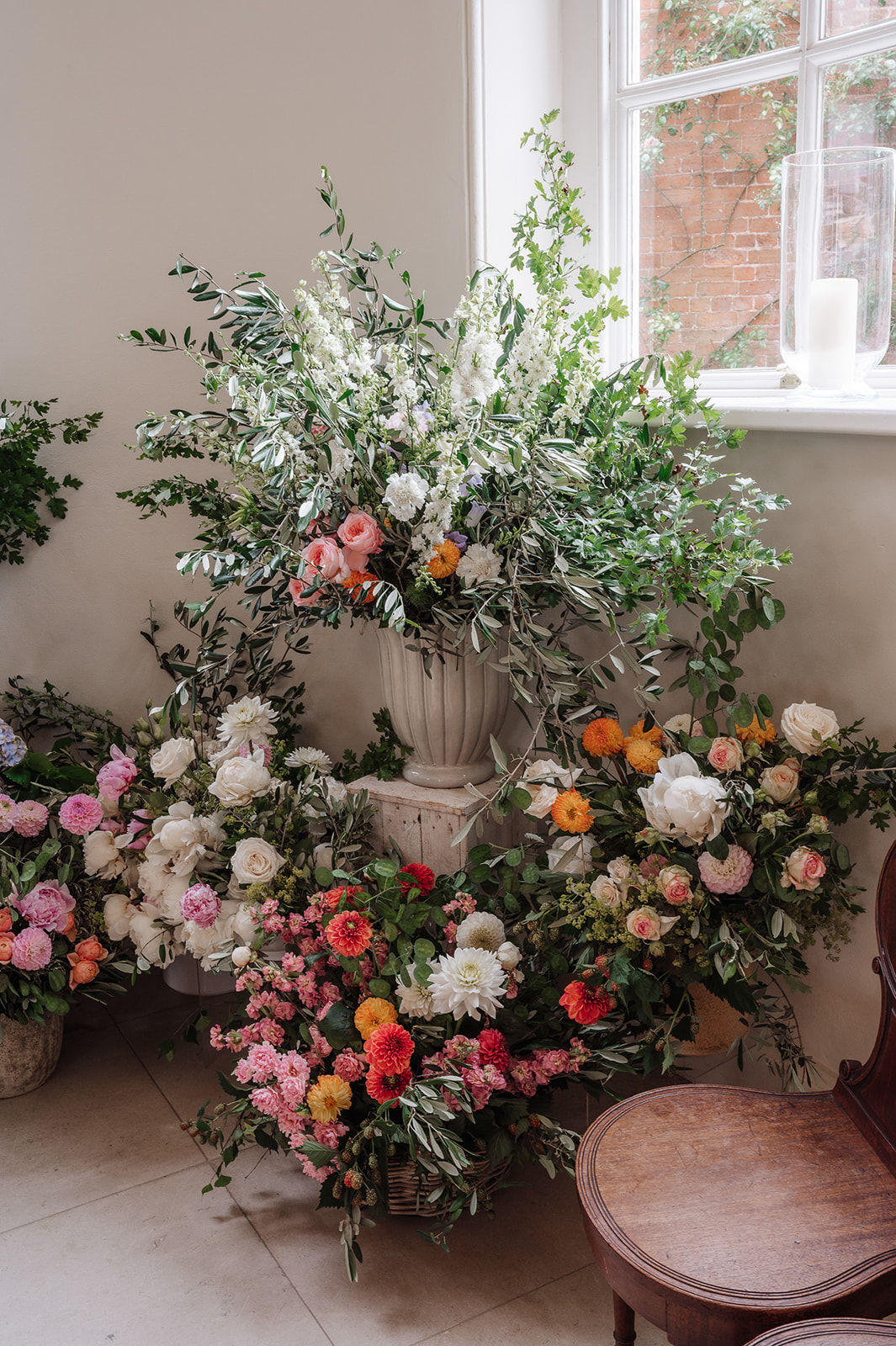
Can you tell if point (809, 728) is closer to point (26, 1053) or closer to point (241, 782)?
point (241, 782)

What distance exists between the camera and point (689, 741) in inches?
63.4

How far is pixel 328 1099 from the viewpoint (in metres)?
1.62

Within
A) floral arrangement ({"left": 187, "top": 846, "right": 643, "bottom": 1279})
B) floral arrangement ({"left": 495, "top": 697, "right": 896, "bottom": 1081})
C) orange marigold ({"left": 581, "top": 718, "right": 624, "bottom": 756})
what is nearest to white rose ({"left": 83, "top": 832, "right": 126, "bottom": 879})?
floral arrangement ({"left": 187, "top": 846, "right": 643, "bottom": 1279})

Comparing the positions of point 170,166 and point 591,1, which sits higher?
point 591,1

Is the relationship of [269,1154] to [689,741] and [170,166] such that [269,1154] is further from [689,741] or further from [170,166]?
[170,166]

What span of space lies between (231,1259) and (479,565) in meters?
1.24

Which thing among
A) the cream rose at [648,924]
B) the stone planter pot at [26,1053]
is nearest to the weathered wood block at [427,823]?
the cream rose at [648,924]

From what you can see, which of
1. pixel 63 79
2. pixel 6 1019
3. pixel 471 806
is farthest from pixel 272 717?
pixel 63 79

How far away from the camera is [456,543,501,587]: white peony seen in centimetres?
164

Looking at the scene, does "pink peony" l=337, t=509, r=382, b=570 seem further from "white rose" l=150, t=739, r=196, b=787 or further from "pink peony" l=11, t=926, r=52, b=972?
"pink peony" l=11, t=926, r=52, b=972

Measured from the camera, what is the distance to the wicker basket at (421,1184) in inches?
66.1

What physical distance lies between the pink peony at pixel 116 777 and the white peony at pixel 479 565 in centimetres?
95

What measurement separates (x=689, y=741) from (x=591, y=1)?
1428 millimetres

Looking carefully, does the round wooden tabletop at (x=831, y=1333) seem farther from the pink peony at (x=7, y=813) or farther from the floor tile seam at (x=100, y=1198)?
the pink peony at (x=7, y=813)
